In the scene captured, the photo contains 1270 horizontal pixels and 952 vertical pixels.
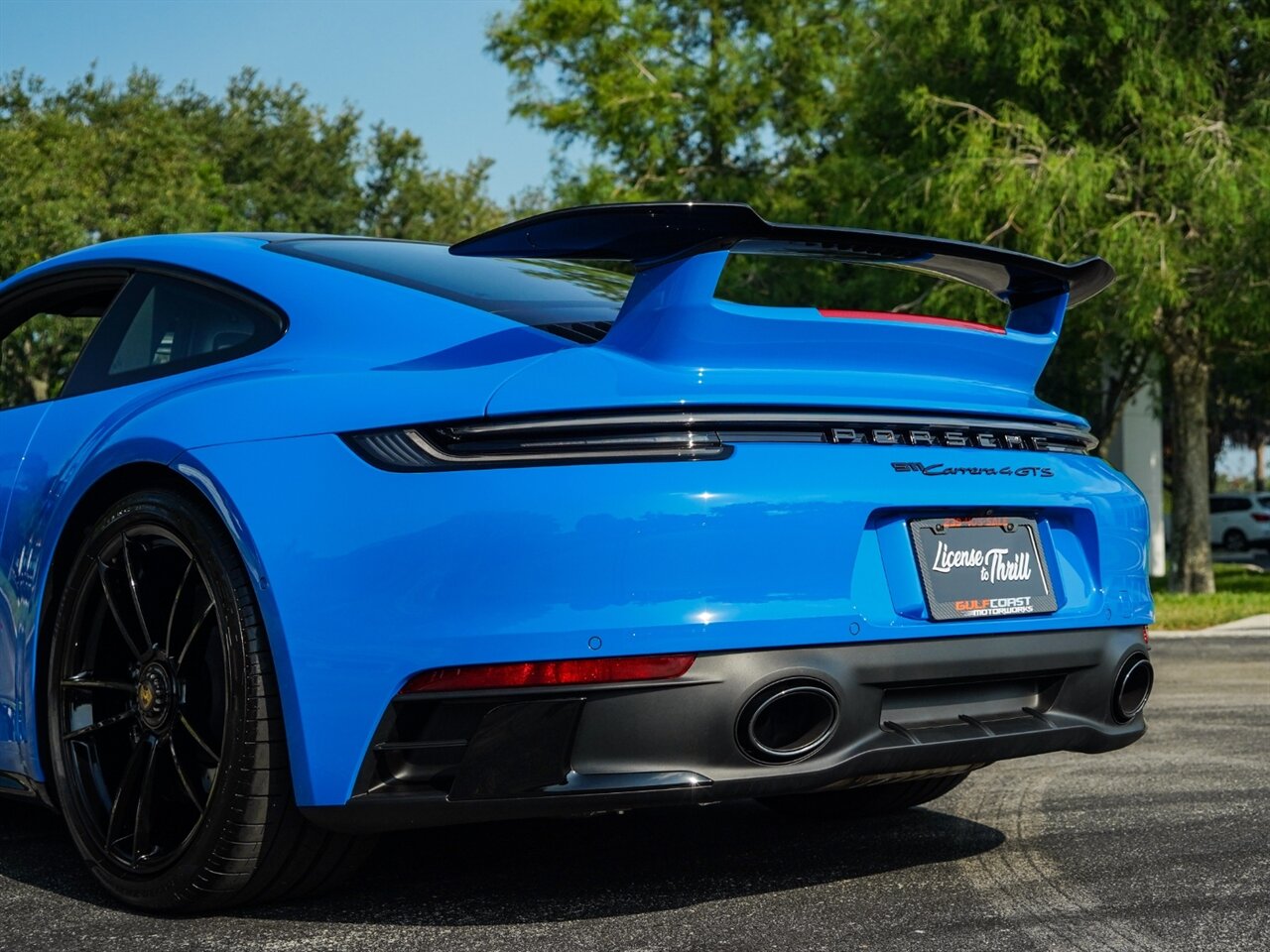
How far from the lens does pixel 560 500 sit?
292cm

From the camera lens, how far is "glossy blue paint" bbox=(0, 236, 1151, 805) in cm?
291

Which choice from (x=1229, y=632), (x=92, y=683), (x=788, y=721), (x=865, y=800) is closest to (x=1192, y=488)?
(x=1229, y=632)

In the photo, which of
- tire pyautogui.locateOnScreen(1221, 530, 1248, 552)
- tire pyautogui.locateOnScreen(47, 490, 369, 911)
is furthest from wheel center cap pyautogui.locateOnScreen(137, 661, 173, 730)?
tire pyautogui.locateOnScreen(1221, 530, 1248, 552)

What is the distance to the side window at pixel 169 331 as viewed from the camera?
364cm

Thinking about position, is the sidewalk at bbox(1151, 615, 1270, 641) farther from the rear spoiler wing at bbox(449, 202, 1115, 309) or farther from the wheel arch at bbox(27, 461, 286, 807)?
the wheel arch at bbox(27, 461, 286, 807)

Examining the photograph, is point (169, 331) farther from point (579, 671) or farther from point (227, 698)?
point (579, 671)

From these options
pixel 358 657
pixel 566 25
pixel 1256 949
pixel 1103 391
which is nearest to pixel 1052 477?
pixel 1256 949

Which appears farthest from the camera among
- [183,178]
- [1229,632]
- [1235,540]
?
[1235,540]

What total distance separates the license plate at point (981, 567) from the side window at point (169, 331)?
4.88 ft

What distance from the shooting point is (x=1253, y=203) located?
15055 mm

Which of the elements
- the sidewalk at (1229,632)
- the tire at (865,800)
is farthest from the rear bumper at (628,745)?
the sidewalk at (1229,632)

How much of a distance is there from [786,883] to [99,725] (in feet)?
5.10

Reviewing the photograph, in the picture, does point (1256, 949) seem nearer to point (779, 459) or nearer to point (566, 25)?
point (779, 459)

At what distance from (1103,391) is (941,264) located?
990 inches
